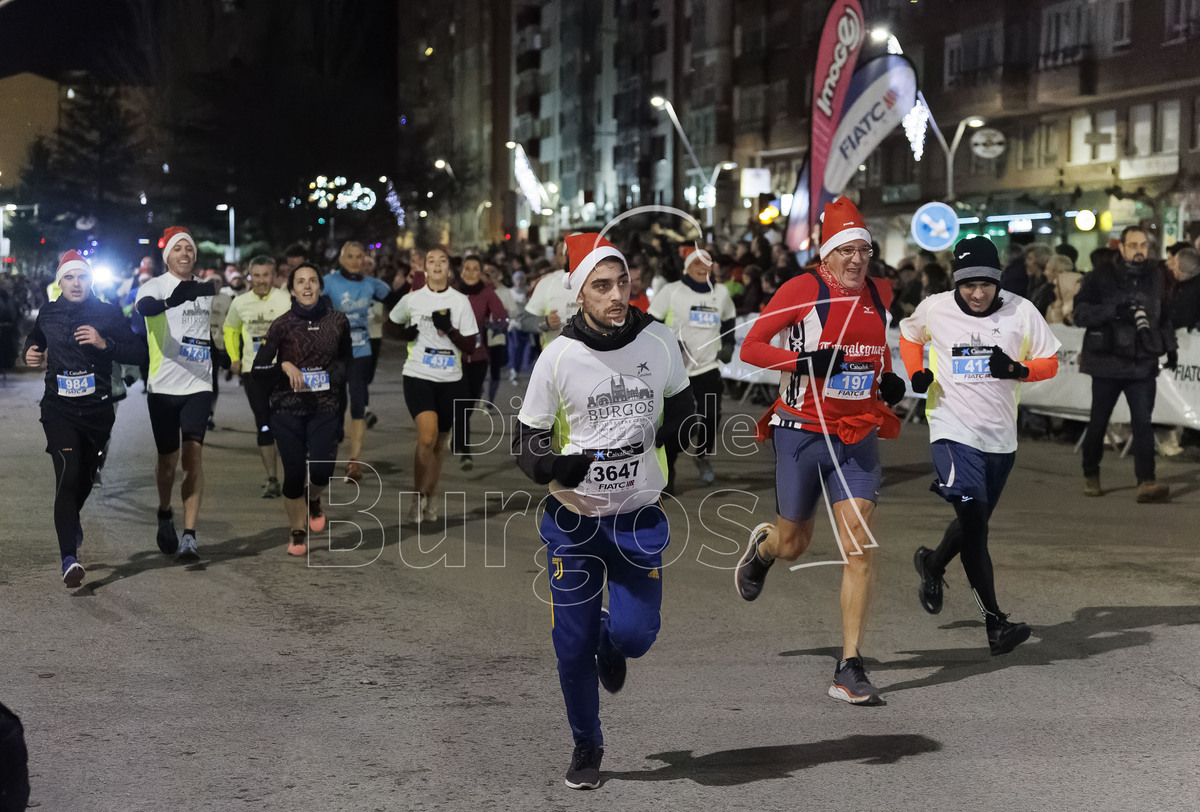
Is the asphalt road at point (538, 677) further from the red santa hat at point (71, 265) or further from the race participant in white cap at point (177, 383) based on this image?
the red santa hat at point (71, 265)

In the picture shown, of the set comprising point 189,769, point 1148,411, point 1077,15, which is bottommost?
point 189,769

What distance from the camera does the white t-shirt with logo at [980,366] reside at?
23.3ft

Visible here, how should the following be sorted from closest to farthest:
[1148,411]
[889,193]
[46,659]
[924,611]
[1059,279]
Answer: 1. [46,659]
2. [924,611]
3. [1148,411]
4. [1059,279]
5. [889,193]

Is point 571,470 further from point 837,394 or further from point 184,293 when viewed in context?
point 184,293

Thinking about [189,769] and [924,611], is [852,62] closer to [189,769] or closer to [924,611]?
[924,611]

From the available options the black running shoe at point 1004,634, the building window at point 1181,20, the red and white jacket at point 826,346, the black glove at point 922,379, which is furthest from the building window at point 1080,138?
the red and white jacket at point 826,346

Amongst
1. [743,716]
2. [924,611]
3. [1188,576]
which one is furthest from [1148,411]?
[743,716]

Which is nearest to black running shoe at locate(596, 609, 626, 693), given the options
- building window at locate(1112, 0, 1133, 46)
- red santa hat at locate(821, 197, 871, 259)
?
red santa hat at locate(821, 197, 871, 259)

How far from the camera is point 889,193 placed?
49219 mm

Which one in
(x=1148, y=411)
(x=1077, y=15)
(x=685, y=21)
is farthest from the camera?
(x=685, y=21)

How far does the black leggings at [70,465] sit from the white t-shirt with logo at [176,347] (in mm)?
918

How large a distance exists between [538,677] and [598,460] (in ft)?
5.43

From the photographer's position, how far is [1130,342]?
11.6 metres

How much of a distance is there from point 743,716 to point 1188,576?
4.02m
